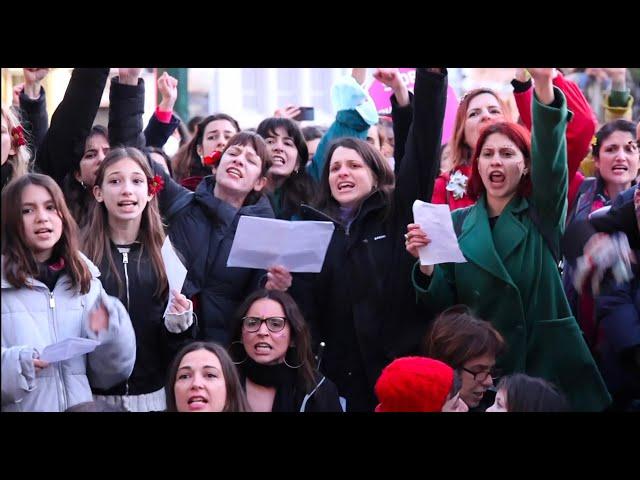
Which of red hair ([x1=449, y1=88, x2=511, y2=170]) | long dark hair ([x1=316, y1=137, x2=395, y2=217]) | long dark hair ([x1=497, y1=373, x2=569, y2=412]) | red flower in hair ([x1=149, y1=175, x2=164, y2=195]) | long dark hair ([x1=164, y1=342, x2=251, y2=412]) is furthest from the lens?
red hair ([x1=449, y1=88, x2=511, y2=170])

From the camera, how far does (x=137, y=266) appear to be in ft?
16.5

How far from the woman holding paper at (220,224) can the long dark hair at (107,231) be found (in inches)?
8.7

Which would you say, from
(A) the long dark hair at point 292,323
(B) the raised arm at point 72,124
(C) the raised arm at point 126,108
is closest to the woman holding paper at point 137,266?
(B) the raised arm at point 72,124

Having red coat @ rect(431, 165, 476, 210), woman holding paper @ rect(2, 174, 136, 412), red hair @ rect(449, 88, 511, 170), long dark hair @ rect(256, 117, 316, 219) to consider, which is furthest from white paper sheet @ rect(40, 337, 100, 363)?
red hair @ rect(449, 88, 511, 170)

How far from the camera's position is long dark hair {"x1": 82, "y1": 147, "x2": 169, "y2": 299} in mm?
5023

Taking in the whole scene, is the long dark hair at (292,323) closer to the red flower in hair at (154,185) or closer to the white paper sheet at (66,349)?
the red flower in hair at (154,185)

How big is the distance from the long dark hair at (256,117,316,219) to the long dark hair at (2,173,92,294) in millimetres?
1658

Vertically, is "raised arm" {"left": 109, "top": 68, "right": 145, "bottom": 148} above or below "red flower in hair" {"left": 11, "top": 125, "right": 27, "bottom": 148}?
above

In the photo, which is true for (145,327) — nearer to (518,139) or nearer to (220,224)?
(220,224)

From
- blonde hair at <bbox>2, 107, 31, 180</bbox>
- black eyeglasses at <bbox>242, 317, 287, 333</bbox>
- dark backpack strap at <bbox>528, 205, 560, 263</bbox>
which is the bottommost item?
black eyeglasses at <bbox>242, 317, 287, 333</bbox>

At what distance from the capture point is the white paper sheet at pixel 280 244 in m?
5.03

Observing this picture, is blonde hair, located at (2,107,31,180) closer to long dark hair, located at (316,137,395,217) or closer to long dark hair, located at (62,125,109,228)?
long dark hair, located at (62,125,109,228)

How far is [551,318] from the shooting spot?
4965 mm
